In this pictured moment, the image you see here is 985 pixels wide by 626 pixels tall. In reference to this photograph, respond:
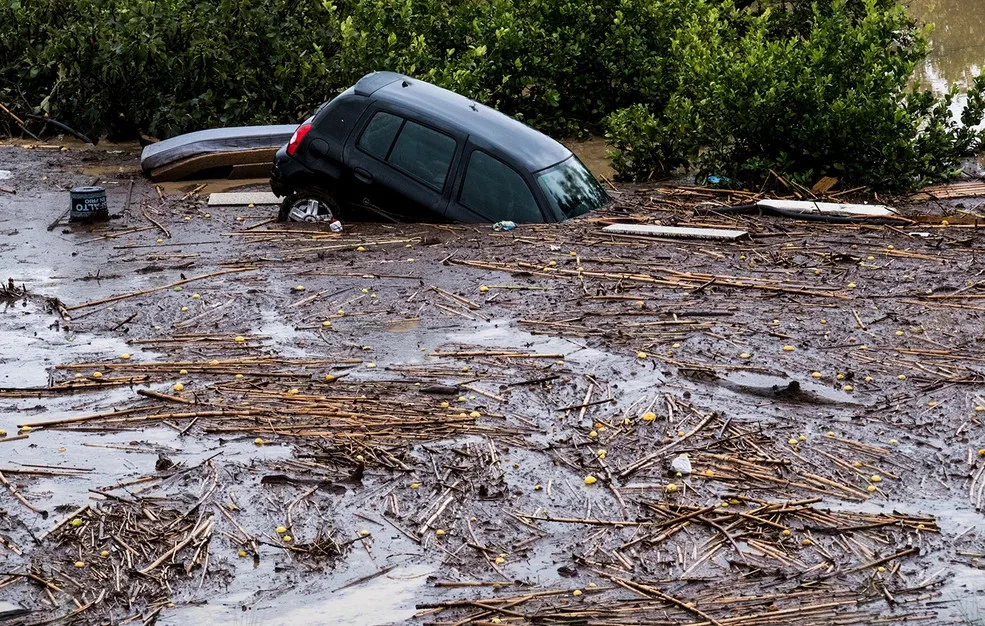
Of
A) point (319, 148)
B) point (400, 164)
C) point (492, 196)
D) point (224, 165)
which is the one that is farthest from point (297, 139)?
point (224, 165)

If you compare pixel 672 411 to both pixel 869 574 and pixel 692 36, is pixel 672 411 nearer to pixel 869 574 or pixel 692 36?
pixel 869 574

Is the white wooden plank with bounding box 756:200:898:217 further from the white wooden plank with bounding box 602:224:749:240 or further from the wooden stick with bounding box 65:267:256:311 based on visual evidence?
the wooden stick with bounding box 65:267:256:311

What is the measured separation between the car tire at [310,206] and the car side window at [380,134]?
2.08 feet

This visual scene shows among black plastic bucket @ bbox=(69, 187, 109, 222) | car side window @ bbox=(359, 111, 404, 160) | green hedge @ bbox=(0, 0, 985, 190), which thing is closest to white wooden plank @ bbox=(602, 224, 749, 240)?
car side window @ bbox=(359, 111, 404, 160)

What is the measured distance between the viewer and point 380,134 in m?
11.6

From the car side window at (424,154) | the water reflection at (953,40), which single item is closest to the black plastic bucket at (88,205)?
the car side window at (424,154)

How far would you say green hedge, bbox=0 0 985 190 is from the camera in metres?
15.2

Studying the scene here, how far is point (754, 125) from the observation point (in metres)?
13.9

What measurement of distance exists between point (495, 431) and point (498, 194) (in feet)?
16.2

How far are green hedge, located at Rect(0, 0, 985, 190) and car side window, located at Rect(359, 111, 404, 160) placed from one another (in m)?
4.16

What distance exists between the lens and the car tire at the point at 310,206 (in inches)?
471

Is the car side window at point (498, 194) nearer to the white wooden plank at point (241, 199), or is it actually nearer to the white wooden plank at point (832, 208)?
the white wooden plank at point (832, 208)

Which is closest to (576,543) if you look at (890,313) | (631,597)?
(631,597)

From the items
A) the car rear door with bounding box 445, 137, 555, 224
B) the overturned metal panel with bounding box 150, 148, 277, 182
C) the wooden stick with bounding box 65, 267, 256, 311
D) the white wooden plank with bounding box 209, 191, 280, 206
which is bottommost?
the overturned metal panel with bounding box 150, 148, 277, 182
